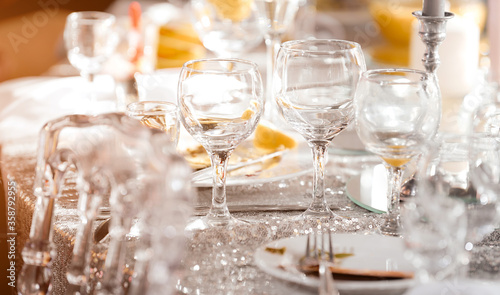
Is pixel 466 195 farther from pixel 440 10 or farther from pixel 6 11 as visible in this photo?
pixel 6 11

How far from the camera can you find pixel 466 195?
0.67m

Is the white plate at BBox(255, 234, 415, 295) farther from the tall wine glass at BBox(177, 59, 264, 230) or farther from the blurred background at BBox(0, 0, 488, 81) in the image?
the blurred background at BBox(0, 0, 488, 81)

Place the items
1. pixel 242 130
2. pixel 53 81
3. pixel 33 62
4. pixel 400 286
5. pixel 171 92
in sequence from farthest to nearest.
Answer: pixel 33 62 → pixel 53 81 → pixel 171 92 → pixel 242 130 → pixel 400 286

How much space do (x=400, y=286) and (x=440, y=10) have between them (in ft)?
1.44

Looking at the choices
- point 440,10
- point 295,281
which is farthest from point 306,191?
point 295,281

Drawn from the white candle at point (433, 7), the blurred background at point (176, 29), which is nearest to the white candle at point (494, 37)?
the blurred background at point (176, 29)

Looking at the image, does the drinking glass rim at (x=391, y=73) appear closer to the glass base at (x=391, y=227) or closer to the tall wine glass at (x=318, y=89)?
the tall wine glass at (x=318, y=89)

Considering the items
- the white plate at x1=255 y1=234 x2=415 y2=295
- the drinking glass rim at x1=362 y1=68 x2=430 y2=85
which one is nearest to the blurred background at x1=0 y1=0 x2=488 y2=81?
the drinking glass rim at x1=362 y1=68 x2=430 y2=85

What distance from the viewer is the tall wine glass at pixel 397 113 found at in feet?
2.69

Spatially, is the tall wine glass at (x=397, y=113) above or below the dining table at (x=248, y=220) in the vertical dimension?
above

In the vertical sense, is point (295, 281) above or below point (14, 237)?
above

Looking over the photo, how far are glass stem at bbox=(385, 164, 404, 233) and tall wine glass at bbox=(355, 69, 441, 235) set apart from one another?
1.3 inches

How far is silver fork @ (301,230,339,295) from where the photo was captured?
0.65 meters

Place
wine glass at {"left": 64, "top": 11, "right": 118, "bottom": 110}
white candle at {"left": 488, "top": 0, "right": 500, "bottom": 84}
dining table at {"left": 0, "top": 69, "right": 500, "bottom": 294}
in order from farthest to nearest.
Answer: white candle at {"left": 488, "top": 0, "right": 500, "bottom": 84} < wine glass at {"left": 64, "top": 11, "right": 118, "bottom": 110} < dining table at {"left": 0, "top": 69, "right": 500, "bottom": 294}
